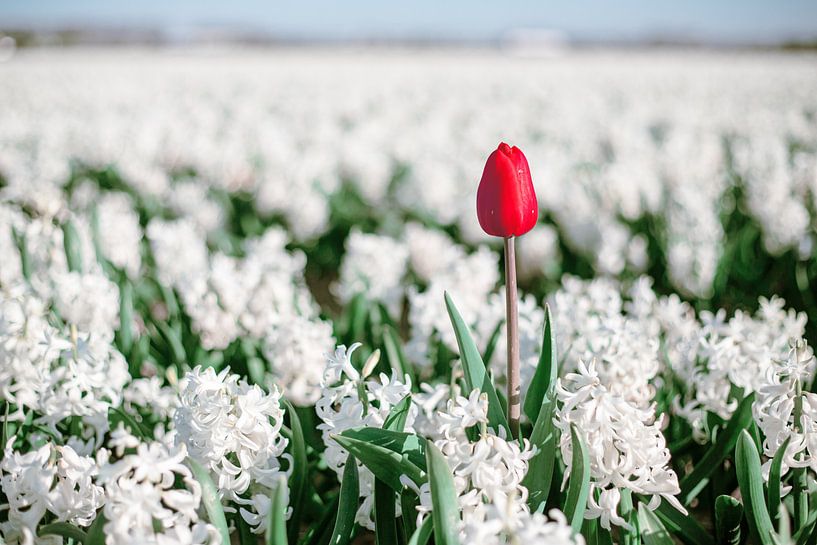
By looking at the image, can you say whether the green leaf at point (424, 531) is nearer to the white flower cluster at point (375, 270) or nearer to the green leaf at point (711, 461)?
the green leaf at point (711, 461)

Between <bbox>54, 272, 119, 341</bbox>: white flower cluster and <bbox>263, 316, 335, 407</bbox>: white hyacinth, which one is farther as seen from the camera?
<bbox>54, 272, 119, 341</bbox>: white flower cluster

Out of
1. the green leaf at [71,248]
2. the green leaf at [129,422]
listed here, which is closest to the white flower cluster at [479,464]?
the green leaf at [129,422]

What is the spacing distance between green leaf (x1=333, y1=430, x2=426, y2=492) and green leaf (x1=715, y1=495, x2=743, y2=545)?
2.26ft

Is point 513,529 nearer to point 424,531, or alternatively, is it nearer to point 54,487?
point 424,531

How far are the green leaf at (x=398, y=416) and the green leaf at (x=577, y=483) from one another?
0.35m

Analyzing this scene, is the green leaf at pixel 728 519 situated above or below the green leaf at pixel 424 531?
below

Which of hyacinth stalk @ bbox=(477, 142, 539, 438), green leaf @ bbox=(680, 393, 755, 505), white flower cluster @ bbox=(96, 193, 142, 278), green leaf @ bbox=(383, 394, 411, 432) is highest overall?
hyacinth stalk @ bbox=(477, 142, 539, 438)

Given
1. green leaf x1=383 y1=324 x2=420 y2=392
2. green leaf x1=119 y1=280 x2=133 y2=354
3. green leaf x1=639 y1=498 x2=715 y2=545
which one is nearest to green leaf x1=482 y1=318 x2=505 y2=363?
green leaf x1=383 y1=324 x2=420 y2=392

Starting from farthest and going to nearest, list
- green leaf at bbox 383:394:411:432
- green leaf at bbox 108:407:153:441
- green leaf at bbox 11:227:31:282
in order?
green leaf at bbox 11:227:31:282
green leaf at bbox 108:407:153:441
green leaf at bbox 383:394:411:432

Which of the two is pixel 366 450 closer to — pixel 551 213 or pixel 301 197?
pixel 301 197

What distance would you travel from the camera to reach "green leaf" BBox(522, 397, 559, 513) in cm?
149

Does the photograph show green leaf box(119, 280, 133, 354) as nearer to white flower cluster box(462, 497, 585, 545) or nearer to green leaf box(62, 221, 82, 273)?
green leaf box(62, 221, 82, 273)

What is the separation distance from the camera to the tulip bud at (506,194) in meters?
1.36

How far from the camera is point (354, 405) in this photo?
5.01 ft
